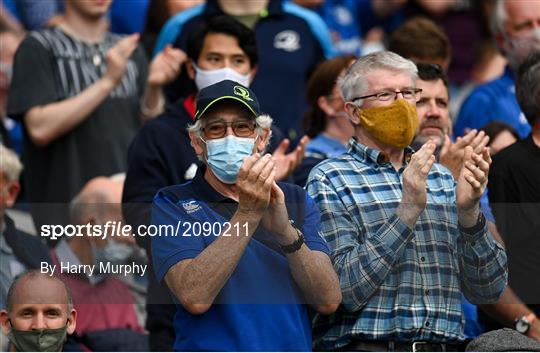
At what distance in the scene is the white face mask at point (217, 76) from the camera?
7.59 metres

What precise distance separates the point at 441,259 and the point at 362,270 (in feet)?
1.29

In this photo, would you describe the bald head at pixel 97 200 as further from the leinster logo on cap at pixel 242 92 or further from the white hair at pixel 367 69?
the white hair at pixel 367 69

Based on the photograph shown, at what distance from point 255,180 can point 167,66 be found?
2.81 m

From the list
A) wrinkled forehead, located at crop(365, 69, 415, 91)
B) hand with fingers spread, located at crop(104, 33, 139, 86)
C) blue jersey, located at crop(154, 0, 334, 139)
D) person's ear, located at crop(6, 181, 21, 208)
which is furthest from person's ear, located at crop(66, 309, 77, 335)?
blue jersey, located at crop(154, 0, 334, 139)

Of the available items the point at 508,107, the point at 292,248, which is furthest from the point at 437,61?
the point at 292,248

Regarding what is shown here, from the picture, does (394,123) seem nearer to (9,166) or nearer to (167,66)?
(9,166)

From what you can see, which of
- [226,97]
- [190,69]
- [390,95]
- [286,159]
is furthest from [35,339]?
[190,69]

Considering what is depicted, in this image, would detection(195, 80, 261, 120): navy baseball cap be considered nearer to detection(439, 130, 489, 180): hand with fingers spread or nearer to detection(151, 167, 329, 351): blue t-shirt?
detection(151, 167, 329, 351): blue t-shirt

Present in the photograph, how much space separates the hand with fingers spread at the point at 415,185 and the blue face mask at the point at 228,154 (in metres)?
0.65

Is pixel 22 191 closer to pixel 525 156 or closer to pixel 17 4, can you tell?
pixel 17 4

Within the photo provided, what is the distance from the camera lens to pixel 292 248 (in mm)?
5980

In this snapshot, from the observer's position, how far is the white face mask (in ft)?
24.9

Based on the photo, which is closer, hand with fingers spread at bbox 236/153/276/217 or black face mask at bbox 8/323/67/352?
hand with fingers spread at bbox 236/153/276/217

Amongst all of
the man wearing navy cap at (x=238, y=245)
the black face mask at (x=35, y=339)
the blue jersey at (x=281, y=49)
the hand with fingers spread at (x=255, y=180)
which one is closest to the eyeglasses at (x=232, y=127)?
the man wearing navy cap at (x=238, y=245)
